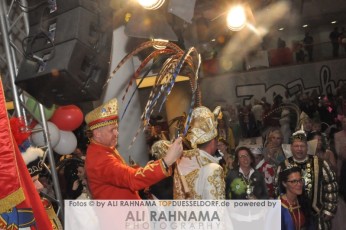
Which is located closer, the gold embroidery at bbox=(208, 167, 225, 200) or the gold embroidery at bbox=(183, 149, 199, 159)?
the gold embroidery at bbox=(208, 167, 225, 200)

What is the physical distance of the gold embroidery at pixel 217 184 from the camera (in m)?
3.28

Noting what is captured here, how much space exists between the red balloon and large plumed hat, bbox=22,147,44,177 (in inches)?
71.8

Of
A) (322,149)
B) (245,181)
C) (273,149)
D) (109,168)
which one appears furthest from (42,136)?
(322,149)

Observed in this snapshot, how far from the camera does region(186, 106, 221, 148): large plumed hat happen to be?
11.7ft

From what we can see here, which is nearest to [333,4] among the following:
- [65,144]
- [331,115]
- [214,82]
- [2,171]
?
[214,82]

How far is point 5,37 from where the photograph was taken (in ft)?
13.2

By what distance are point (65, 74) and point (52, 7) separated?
28.5 inches

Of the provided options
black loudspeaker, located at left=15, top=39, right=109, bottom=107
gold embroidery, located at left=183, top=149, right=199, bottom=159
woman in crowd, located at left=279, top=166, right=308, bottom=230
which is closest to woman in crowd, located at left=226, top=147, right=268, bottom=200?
woman in crowd, located at left=279, top=166, right=308, bottom=230

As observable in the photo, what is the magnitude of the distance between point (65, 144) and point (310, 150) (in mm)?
2931

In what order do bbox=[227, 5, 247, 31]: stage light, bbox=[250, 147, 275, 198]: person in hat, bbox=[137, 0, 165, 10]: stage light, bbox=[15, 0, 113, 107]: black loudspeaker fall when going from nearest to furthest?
bbox=[15, 0, 113, 107]: black loudspeaker
bbox=[137, 0, 165, 10]: stage light
bbox=[250, 147, 275, 198]: person in hat
bbox=[227, 5, 247, 31]: stage light

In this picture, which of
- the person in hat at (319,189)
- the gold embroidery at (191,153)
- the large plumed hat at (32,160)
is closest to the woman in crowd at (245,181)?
the person in hat at (319,189)

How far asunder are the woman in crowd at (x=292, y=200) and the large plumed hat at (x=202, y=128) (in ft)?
3.17

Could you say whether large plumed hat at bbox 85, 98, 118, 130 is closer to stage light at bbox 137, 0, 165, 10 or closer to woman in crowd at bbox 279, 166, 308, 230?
stage light at bbox 137, 0, 165, 10

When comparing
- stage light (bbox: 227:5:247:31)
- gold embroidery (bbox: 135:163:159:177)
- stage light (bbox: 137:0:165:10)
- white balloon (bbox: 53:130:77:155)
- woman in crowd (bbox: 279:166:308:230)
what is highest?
stage light (bbox: 227:5:247:31)
